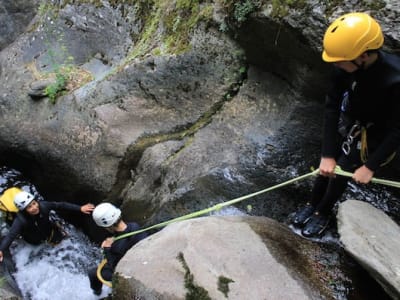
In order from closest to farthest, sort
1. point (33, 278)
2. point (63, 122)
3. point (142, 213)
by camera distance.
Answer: point (142, 213)
point (33, 278)
point (63, 122)

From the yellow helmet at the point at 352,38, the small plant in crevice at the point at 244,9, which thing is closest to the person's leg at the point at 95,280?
the small plant in crevice at the point at 244,9

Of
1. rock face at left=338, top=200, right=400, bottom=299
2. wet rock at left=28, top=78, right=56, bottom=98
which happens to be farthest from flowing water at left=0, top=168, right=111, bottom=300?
rock face at left=338, top=200, right=400, bottom=299

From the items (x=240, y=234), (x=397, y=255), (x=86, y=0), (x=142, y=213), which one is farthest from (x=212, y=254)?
(x=86, y=0)

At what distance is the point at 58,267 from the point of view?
7.84 metres

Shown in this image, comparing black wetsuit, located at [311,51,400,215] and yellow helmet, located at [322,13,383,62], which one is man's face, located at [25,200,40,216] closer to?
black wetsuit, located at [311,51,400,215]

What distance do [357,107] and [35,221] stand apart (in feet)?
20.2

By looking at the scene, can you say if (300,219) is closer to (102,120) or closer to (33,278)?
(102,120)

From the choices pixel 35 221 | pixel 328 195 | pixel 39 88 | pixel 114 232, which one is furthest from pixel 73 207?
pixel 328 195

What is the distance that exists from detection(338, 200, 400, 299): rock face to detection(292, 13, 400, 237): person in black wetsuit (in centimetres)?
38

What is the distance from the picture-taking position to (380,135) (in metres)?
4.20

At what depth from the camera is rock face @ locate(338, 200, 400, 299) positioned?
3.83 metres

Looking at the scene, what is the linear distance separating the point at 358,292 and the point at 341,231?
614mm

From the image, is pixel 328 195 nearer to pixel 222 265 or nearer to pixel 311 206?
pixel 311 206

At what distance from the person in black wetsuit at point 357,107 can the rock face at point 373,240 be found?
1.26 ft
